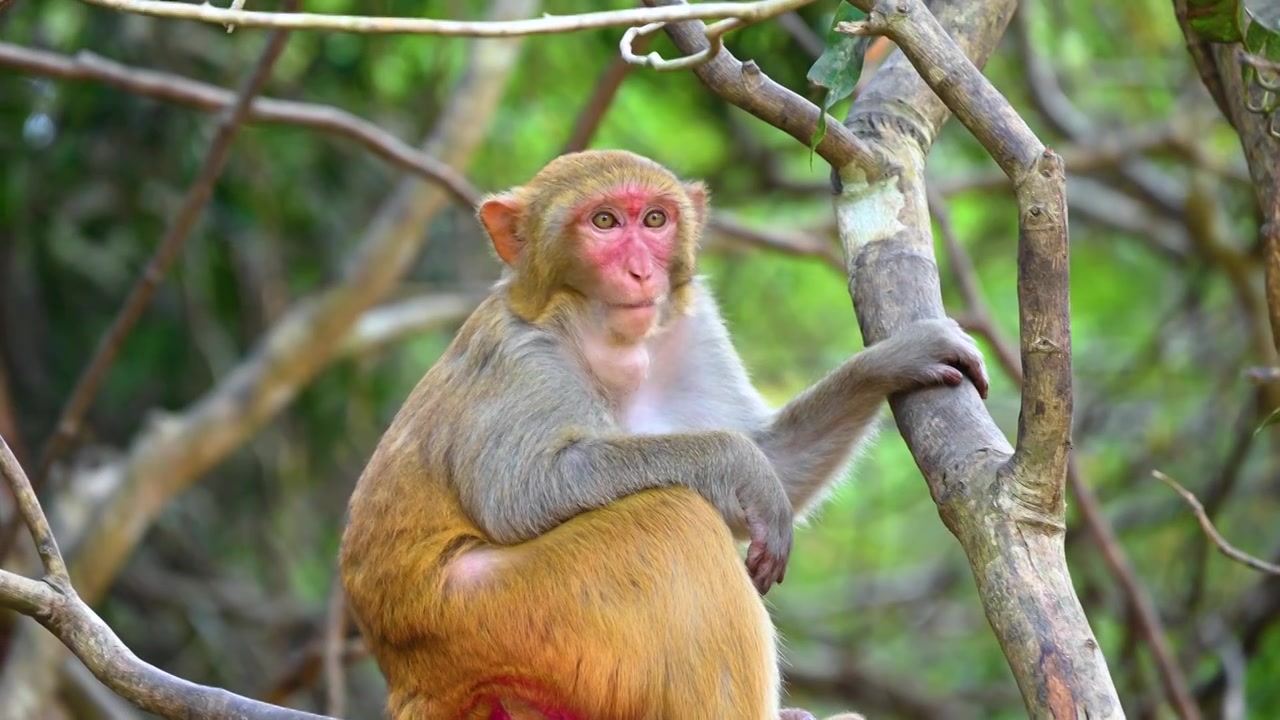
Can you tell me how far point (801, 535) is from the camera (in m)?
12.6

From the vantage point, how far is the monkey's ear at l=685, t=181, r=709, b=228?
4.95 m

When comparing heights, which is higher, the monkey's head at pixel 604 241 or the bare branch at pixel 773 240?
the bare branch at pixel 773 240

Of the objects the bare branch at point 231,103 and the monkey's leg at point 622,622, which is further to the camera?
the bare branch at point 231,103

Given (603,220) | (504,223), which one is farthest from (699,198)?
(504,223)

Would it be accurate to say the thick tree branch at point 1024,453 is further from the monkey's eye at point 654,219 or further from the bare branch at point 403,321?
the bare branch at point 403,321

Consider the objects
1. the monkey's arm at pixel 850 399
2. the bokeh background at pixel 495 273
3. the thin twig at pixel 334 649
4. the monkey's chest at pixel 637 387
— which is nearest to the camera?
the monkey's arm at pixel 850 399

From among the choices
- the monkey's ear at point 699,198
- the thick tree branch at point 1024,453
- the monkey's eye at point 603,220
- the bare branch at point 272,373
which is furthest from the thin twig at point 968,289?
the thick tree branch at point 1024,453

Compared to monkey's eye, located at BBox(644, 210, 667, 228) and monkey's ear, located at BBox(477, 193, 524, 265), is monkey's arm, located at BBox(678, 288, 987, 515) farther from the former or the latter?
monkey's ear, located at BBox(477, 193, 524, 265)

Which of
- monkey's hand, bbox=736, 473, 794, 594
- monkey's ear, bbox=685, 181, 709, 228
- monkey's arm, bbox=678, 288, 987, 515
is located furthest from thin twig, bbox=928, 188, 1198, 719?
monkey's hand, bbox=736, 473, 794, 594

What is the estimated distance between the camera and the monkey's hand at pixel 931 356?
11.6 feet

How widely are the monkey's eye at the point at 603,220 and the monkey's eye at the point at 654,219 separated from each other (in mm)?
102

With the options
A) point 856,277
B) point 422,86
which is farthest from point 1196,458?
point 856,277

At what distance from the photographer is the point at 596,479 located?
4215 mm

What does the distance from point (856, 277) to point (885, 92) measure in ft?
2.02
